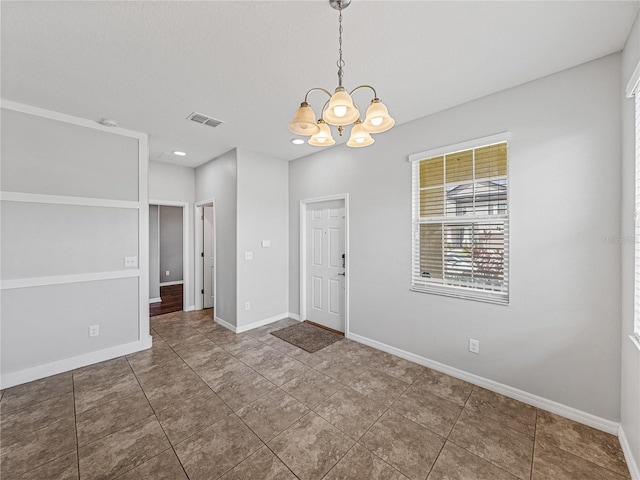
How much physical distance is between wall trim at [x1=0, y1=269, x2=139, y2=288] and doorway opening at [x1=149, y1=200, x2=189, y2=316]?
1763 millimetres

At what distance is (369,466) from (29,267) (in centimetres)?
363

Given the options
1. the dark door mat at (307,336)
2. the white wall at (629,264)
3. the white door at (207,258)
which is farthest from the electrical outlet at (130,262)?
the white wall at (629,264)

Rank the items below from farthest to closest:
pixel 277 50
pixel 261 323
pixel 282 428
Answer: pixel 261 323 < pixel 282 428 < pixel 277 50

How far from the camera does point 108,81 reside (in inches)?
89.6

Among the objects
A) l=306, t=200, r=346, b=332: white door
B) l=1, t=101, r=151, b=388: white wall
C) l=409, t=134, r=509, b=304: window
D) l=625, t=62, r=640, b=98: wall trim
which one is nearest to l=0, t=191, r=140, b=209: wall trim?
l=1, t=101, r=151, b=388: white wall

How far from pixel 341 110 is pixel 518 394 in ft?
9.14

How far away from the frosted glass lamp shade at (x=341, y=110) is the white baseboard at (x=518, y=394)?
2663 mm

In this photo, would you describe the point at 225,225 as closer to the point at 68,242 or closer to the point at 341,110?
the point at 68,242

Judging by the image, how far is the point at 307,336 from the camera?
3816 millimetres

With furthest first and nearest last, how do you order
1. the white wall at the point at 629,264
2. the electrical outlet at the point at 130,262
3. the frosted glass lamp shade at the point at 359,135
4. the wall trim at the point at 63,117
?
the electrical outlet at the point at 130,262 → the wall trim at the point at 63,117 → the frosted glass lamp shade at the point at 359,135 → the white wall at the point at 629,264

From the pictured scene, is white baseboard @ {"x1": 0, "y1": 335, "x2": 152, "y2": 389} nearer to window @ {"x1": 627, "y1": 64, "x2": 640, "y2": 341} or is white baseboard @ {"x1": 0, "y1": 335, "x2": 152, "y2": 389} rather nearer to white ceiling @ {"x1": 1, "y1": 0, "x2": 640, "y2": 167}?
white ceiling @ {"x1": 1, "y1": 0, "x2": 640, "y2": 167}

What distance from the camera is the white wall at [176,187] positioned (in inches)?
181

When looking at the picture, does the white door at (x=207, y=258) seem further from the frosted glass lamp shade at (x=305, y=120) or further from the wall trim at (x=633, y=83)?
the wall trim at (x=633, y=83)

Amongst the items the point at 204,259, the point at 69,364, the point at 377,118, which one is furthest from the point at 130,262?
the point at 377,118
